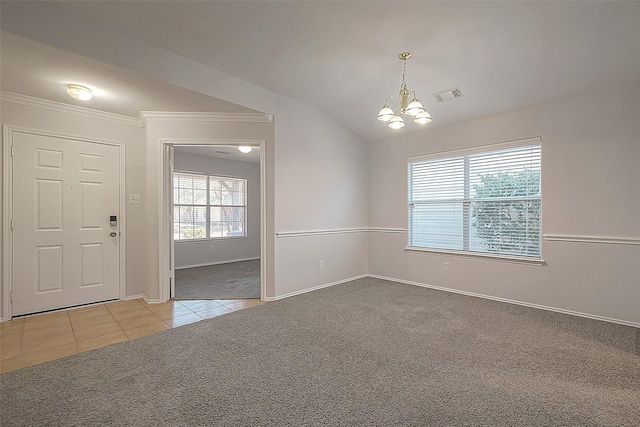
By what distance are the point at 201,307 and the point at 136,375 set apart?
153 cm

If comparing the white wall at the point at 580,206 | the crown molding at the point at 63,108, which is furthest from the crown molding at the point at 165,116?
the white wall at the point at 580,206

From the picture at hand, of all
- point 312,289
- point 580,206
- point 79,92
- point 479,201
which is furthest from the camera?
point 312,289

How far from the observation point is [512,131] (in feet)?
12.1

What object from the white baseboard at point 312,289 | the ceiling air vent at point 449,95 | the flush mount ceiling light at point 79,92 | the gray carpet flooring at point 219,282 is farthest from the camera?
the gray carpet flooring at point 219,282

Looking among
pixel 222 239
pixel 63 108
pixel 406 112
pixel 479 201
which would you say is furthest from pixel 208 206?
pixel 479 201

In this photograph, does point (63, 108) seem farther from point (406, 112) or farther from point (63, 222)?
point (406, 112)

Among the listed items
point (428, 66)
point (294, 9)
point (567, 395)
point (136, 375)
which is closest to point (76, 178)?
point (136, 375)

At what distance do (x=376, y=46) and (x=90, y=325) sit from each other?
4.03m

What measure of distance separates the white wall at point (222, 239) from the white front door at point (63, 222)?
8.12 ft

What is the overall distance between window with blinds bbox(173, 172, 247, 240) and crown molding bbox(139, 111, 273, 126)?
2548 mm

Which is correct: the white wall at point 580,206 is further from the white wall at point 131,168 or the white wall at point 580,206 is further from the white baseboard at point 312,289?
the white wall at point 131,168

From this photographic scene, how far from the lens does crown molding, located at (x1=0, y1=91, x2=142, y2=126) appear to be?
10.3 feet

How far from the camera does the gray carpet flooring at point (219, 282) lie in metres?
4.20

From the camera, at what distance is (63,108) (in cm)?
346
